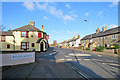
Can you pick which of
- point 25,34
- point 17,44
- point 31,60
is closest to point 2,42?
point 17,44

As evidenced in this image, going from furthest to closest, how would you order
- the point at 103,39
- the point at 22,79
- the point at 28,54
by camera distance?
1. the point at 103,39
2. the point at 28,54
3. the point at 22,79

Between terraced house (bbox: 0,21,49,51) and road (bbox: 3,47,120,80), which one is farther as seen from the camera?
terraced house (bbox: 0,21,49,51)

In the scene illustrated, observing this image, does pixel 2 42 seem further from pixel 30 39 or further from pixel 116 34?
pixel 116 34

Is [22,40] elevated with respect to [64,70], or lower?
elevated

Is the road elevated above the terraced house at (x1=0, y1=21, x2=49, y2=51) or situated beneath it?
situated beneath

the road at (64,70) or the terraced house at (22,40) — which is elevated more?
the terraced house at (22,40)

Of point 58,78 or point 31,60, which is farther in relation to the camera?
point 31,60

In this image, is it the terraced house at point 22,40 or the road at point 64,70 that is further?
the terraced house at point 22,40

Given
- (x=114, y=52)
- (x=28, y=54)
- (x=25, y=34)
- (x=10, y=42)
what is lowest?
(x=114, y=52)

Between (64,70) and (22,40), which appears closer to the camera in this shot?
(64,70)

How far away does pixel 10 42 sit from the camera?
22703 mm

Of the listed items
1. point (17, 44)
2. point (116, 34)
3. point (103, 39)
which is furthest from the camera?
point (103, 39)

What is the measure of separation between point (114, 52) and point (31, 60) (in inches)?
902

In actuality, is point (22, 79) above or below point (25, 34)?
below
